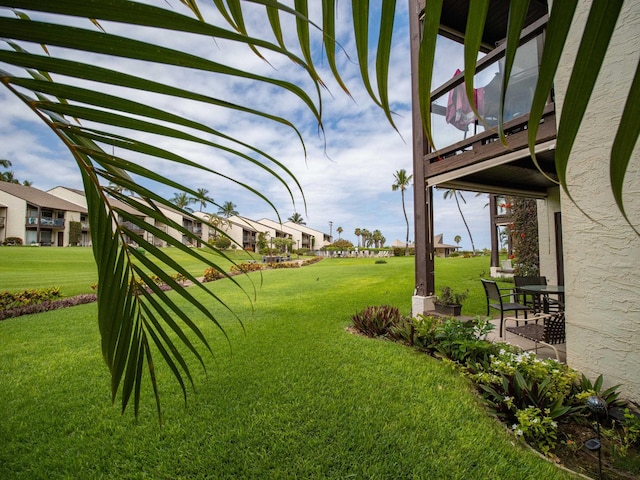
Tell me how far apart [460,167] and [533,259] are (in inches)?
343

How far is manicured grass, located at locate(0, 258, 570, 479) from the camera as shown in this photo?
253cm

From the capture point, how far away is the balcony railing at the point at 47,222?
35.4m

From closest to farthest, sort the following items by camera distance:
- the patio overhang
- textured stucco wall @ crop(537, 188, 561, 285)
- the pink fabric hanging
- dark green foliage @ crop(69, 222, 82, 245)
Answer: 1. the patio overhang
2. the pink fabric hanging
3. textured stucco wall @ crop(537, 188, 561, 285)
4. dark green foliage @ crop(69, 222, 82, 245)

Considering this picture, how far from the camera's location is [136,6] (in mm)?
425

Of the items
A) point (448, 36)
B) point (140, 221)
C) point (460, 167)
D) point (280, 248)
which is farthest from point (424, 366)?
point (280, 248)

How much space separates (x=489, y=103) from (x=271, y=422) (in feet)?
17.8

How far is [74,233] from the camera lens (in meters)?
39.5

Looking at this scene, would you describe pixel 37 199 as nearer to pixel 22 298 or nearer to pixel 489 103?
pixel 22 298

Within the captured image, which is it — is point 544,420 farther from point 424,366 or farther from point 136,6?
point 136,6

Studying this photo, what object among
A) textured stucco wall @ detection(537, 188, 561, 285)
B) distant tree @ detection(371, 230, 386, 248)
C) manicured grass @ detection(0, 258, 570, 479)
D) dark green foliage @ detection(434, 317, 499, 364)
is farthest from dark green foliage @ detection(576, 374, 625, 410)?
distant tree @ detection(371, 230, 386, 248)

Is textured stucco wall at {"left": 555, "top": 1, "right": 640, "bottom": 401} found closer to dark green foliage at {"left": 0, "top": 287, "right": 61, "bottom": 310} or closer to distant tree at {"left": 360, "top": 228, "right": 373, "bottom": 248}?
dark green foliage at {"left": 0, "top": 287, "right": 61, "bottom": 310}

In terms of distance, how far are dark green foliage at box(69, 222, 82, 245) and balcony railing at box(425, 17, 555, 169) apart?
47173mm

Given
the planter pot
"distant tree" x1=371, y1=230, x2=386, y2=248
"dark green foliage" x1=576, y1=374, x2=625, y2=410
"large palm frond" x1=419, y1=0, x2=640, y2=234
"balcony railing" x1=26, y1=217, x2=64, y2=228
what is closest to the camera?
"large palm frond" x1=419, y1=0, x2=640, y2=234

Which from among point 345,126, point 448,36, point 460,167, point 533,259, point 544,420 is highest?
point 448,36
